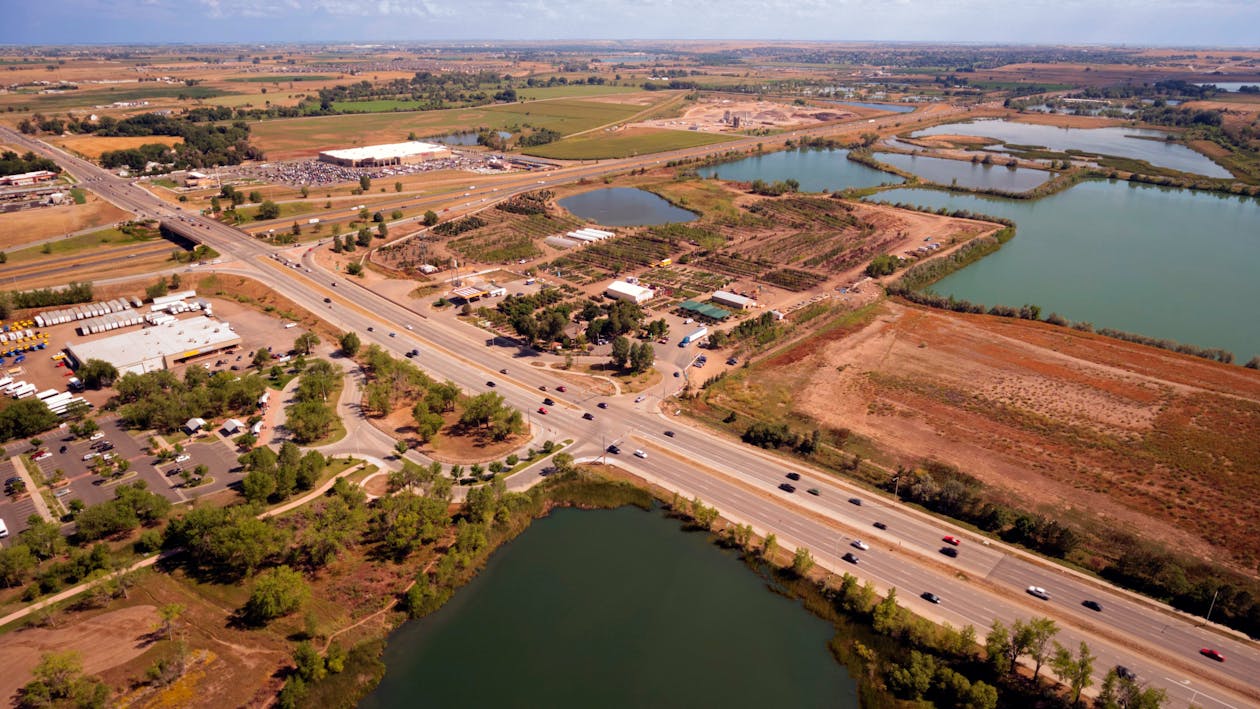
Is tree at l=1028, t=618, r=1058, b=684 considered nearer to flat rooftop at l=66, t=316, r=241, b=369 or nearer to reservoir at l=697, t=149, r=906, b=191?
flat rooftop at l=66, t=316, r=241, b=369

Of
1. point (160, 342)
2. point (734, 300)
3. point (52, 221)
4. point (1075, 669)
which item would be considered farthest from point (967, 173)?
point (52, 221)

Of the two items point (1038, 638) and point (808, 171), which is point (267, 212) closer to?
point (808, 171)

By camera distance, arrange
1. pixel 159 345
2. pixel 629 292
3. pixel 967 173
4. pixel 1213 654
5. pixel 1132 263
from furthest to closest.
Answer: pixel 967 173 < pixel 1132 263 < pixel 629 292 < pixel 159 345 < pixel 1213 654

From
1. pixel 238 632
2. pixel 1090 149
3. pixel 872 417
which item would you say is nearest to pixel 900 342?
pixel 872 417

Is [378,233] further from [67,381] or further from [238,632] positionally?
[238,632]

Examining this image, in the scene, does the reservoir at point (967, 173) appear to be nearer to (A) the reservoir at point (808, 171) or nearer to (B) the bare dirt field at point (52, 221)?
(A) the reservoir at point (808, 171)

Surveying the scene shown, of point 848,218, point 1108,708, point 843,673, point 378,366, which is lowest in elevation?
point 843,673

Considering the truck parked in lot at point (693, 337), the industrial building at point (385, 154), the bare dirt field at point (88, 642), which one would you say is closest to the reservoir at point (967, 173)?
the truck parked in lot at point (693, 337)

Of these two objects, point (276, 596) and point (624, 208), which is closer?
point (276, 596)
